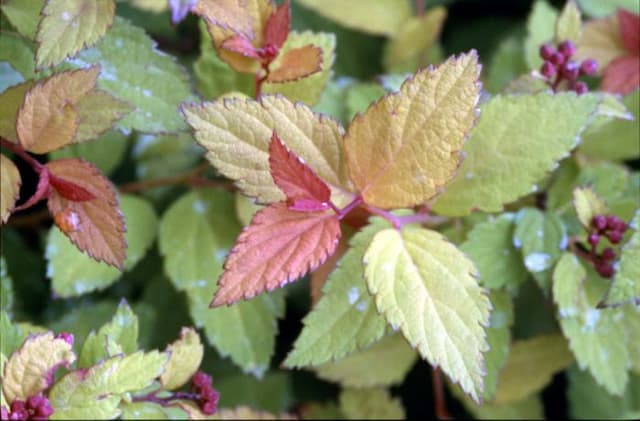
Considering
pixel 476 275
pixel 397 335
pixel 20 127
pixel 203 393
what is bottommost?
pixel 397 335

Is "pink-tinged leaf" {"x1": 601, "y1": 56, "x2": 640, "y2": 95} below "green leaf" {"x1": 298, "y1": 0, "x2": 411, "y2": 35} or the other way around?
the other way around

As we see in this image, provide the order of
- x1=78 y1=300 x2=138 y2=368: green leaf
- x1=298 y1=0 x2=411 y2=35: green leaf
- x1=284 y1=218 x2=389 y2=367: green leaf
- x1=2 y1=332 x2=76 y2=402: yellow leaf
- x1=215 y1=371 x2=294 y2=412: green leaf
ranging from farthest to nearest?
x1=298 y1=0 x2=411 y2=35: green leaf, x1=215 y1=371 x2=294 y2=412: green leaf, x1=284 y1=218 x2=389 y2=367: green leaf, x1=78 y1=300 x2=138 y2=368: green leaf, x1=2 y1=332 x2=76 y2=402: yellow leaf

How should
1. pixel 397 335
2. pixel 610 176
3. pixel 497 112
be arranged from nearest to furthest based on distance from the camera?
1. pixel 497 112
2. pixel 610 176
3. pixel 397 335

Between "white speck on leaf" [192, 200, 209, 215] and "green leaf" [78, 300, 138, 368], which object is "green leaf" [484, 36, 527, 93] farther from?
"green leaf" [78, 300, 138, 368]

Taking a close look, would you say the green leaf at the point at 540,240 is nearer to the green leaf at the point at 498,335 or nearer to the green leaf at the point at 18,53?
the green leaf at the point at 498,335

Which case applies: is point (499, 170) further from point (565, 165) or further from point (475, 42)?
point (475, 42)

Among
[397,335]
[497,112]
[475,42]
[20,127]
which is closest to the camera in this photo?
[20,127]

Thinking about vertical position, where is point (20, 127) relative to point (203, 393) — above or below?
above

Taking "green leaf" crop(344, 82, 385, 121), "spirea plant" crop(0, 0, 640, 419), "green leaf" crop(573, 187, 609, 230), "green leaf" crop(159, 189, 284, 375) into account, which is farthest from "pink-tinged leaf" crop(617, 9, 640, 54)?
"green leaf" crop(159, 189, 284, 375)

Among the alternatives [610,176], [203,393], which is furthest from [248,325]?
[610,176]
